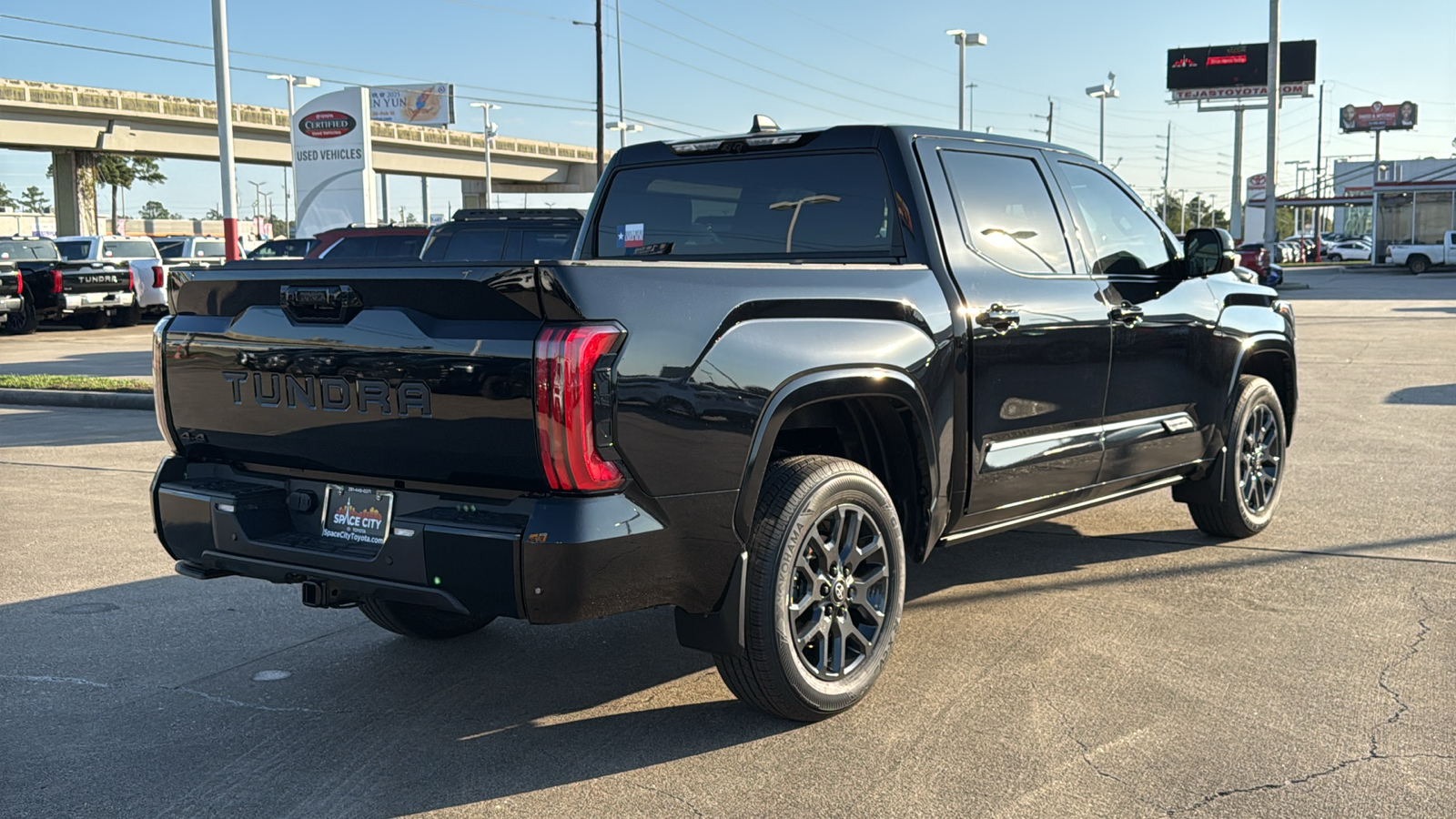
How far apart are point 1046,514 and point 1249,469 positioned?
1.93 m

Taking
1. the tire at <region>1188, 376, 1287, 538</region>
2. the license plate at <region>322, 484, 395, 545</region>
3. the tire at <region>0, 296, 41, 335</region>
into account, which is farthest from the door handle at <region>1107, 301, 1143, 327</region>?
the tire at <region>0, 296, 41, 335</region>

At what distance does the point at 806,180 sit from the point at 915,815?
8.38 ft

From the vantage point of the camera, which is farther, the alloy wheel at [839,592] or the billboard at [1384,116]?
the billboard at [1384,116]

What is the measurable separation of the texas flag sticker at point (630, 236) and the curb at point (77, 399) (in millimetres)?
8908

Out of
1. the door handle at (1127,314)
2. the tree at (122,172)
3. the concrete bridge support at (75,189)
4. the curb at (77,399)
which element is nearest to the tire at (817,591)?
the door handle at (1127,314)

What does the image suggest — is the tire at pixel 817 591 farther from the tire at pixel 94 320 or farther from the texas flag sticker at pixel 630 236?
the tire at pixel 94 320

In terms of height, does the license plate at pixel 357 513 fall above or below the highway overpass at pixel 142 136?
below

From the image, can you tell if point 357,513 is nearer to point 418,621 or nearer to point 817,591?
point 418,621

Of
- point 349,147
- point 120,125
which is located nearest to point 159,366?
point 349,147

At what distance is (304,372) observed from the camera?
3.90m

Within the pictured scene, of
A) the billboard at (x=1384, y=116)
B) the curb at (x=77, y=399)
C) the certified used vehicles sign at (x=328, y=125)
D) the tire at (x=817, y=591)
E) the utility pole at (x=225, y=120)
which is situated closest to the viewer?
the tire at (x=817, y=591)

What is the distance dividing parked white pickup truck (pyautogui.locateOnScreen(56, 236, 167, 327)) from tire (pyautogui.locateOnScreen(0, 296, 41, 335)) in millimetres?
1620

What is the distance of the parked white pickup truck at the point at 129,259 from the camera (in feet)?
88.6

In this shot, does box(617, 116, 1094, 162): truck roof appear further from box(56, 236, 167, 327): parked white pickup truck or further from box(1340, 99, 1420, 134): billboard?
box(1340, 99, 1420, 134): billboard
